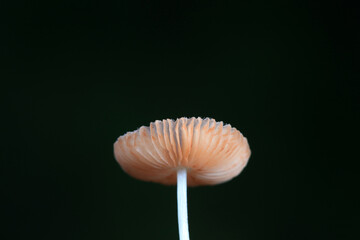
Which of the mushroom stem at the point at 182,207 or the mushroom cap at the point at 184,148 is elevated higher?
the mushroom cap at the point at 184,148

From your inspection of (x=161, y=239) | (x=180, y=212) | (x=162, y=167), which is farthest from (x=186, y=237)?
(x=161, y=239)

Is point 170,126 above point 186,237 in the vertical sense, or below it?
above

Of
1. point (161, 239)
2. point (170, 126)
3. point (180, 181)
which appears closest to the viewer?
point (170, 126)

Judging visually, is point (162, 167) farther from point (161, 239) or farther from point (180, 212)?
point (161, 239)

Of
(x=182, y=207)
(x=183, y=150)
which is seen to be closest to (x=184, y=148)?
(x=183, y=150)

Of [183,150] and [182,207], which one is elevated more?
[183,150]

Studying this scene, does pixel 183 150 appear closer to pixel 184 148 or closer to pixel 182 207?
pixel 184 148
